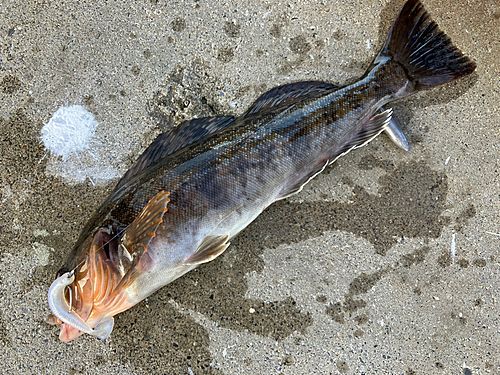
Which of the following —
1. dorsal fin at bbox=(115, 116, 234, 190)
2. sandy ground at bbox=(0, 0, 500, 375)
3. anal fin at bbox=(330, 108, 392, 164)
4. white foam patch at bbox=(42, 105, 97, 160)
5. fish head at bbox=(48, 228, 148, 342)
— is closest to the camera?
fish head at bbox=(48, 228, 148, 342)

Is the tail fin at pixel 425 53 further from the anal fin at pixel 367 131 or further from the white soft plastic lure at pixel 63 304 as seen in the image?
the white soft plastic lure at pixel 63 304

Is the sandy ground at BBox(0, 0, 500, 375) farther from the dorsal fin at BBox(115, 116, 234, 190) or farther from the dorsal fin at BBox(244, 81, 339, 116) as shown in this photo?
the dorsal fin at BBox(115, 116, 234, 190)

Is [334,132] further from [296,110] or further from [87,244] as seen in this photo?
[87,244]

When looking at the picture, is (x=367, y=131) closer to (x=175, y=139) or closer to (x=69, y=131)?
(x=175, y=139)

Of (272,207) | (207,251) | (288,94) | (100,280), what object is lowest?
(272,207)

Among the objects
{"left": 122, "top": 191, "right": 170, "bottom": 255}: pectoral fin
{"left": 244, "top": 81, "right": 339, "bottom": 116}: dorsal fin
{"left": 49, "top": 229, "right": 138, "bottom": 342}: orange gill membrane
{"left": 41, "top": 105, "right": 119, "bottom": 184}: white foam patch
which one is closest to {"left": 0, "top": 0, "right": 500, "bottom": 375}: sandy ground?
{"left": 41, "top": 105, "right": 119, "bottom": 184}: white foam patch

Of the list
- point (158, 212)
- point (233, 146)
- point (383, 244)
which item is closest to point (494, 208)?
point (383, 244)

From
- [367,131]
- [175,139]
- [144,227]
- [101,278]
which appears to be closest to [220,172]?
[175,139]
